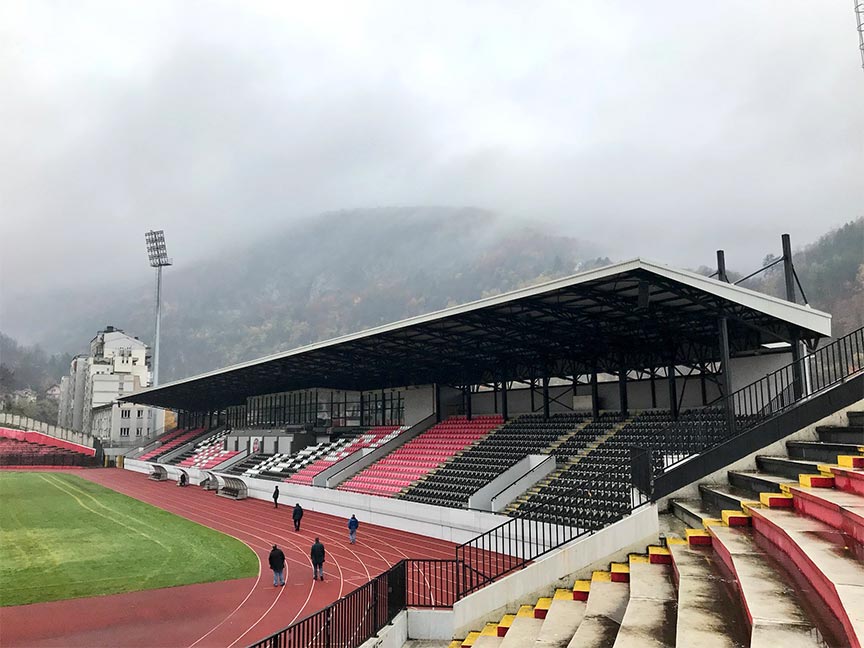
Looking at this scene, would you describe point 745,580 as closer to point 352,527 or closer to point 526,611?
point 526,611

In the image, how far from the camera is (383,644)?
33.4 ft

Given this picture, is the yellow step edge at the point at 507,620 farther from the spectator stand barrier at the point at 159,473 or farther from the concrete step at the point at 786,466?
the spectator stand barrier at the point at 159,473

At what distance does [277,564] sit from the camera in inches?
609

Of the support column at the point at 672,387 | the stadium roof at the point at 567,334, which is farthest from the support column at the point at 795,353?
the support column at the point at 672,387

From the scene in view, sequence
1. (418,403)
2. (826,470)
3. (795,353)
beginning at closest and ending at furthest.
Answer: (826,470)
(795,353)
(418,403)

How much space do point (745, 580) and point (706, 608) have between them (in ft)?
1.77

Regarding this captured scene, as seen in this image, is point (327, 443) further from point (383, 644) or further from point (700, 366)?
point (383, 644)

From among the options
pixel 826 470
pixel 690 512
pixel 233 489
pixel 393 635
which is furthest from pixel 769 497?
pixel 233 489

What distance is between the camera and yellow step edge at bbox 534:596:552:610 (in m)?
9.78

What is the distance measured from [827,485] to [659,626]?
4453 millimetres

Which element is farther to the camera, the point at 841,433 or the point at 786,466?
the point at 841,433

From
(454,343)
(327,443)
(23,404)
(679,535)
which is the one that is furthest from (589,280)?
(23,404)

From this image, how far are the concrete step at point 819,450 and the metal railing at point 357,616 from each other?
780 centimetres

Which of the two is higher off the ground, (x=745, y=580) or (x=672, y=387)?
(x=672, y=387)
